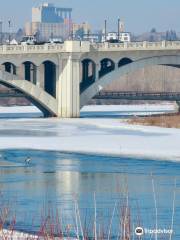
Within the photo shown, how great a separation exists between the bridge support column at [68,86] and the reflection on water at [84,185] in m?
27.8

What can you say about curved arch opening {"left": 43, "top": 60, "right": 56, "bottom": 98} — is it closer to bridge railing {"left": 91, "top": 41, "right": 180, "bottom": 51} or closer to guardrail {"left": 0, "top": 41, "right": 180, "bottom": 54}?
guardrail {"left": 0, "top": 41, "right": 180, "bottom": 54}

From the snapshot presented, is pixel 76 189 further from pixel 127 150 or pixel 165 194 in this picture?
pixel 127 150

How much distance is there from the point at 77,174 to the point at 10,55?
3705 centimetres

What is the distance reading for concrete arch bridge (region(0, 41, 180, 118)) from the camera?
77.3 metres

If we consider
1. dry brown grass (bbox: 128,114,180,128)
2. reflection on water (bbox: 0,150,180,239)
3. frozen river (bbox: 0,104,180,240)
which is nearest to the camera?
reflection on water (bbox: 0,150,180,239)

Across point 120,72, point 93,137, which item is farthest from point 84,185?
point 120,72

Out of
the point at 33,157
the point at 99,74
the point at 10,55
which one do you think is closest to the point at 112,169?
the point at 33,157

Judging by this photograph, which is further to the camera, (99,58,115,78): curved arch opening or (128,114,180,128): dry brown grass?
(99,58,115,78): curved arch opening

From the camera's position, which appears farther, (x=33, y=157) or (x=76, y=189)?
(x=33, y=157)

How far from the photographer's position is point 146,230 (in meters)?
25.4

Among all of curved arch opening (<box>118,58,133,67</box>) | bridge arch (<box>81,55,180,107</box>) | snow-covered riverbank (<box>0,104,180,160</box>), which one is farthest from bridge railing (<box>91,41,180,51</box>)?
snow-covered riverbank (<box>0,104,180,160</box>)

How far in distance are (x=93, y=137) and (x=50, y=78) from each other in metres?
23.7

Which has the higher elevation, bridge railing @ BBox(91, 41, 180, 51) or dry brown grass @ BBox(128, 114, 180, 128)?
bridge railing @ BBox(91, 41, 180, 51)

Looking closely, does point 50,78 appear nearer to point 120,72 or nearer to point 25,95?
point 25,95
